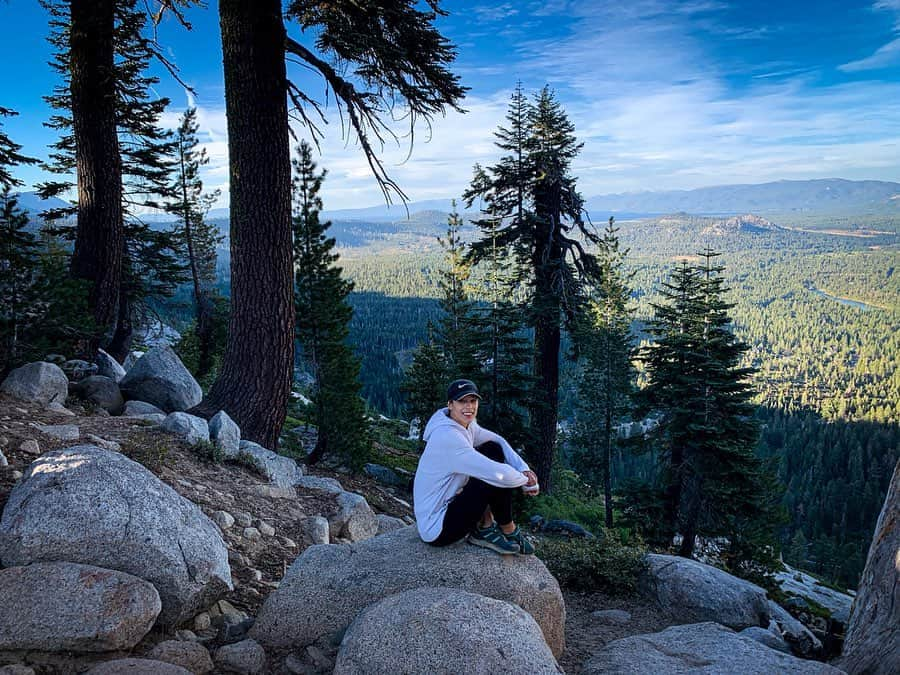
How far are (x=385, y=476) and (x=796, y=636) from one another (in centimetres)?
1016

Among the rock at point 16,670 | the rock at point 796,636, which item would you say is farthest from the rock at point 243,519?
the rock at point 796,636

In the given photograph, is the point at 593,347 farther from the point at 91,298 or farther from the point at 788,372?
the point at 788,372

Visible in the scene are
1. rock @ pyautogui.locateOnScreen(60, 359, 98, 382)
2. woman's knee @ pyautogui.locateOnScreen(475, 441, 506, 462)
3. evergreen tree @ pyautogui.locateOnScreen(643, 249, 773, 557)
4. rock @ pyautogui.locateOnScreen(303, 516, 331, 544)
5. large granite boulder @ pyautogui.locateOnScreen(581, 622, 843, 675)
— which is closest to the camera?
large granite boulder @ pyautogui.locateOnScreen(581, 622, 843, 675)

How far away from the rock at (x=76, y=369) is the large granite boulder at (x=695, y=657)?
856 centimetres

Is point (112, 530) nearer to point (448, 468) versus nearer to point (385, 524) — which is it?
point (448, 468)

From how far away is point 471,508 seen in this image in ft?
14.7

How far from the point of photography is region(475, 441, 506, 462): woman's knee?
4828mm

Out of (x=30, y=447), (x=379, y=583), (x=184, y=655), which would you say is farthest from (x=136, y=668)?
(x=30, y=447)

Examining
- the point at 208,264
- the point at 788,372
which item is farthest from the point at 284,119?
the point at 788,372

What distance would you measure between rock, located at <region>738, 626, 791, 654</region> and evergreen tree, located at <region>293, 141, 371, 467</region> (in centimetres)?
977

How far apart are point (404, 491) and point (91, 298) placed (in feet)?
26.5

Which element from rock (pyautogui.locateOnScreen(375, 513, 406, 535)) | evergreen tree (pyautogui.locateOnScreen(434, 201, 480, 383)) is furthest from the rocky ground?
evergreen tree (pyautogui.locateOnScreen(434, 201, 480, 383))

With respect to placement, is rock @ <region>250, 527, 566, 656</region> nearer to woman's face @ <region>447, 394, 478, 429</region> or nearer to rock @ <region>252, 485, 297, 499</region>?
woman's face @ <region>447, 394, 478, 429</region>

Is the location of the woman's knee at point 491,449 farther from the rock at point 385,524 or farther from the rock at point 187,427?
the rock at point 187,427
